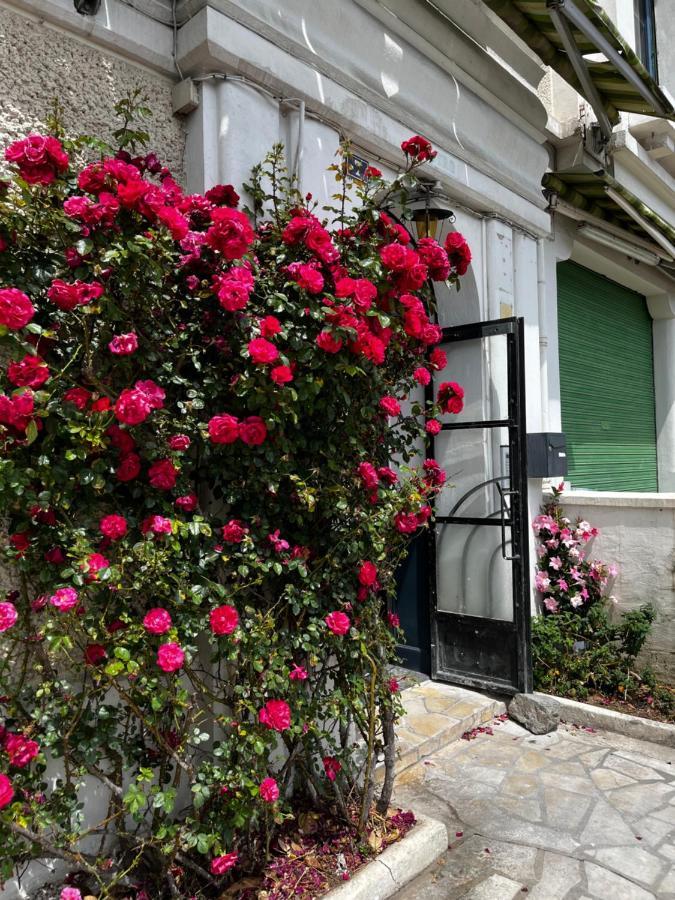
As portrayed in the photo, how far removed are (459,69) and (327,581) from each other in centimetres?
415

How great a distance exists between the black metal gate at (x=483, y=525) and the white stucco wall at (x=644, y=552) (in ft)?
3.39

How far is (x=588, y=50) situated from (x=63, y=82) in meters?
4.11

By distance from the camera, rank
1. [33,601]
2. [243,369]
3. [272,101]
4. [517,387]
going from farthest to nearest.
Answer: [517,387]
[272,101]
[243,369]
[33,601]

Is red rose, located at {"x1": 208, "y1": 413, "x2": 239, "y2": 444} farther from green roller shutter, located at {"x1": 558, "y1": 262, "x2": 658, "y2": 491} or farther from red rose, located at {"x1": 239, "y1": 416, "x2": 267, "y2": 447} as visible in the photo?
green roller shutter, located at {"x1": 558, "y1": 262, "x2": 658, "y2": 491}

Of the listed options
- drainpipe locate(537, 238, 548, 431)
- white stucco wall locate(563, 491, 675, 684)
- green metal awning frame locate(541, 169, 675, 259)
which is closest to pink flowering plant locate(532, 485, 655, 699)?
white stucco wall locate(563, 491, 675, 684)

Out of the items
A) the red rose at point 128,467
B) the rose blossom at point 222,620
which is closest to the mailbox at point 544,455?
the rose blossom at point 222,620

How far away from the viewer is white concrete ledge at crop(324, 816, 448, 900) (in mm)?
2725

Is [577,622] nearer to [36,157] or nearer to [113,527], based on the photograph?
[113,527]

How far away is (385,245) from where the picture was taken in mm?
3064

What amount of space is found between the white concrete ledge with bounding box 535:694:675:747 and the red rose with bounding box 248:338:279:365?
12.0 ft

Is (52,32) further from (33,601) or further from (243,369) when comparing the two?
(33,601)

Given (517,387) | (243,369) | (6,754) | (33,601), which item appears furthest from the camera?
(517,387)

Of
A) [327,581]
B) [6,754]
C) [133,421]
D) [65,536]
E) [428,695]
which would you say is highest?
[133,421]

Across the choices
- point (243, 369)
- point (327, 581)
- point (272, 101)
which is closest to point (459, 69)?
point (272, 101)
